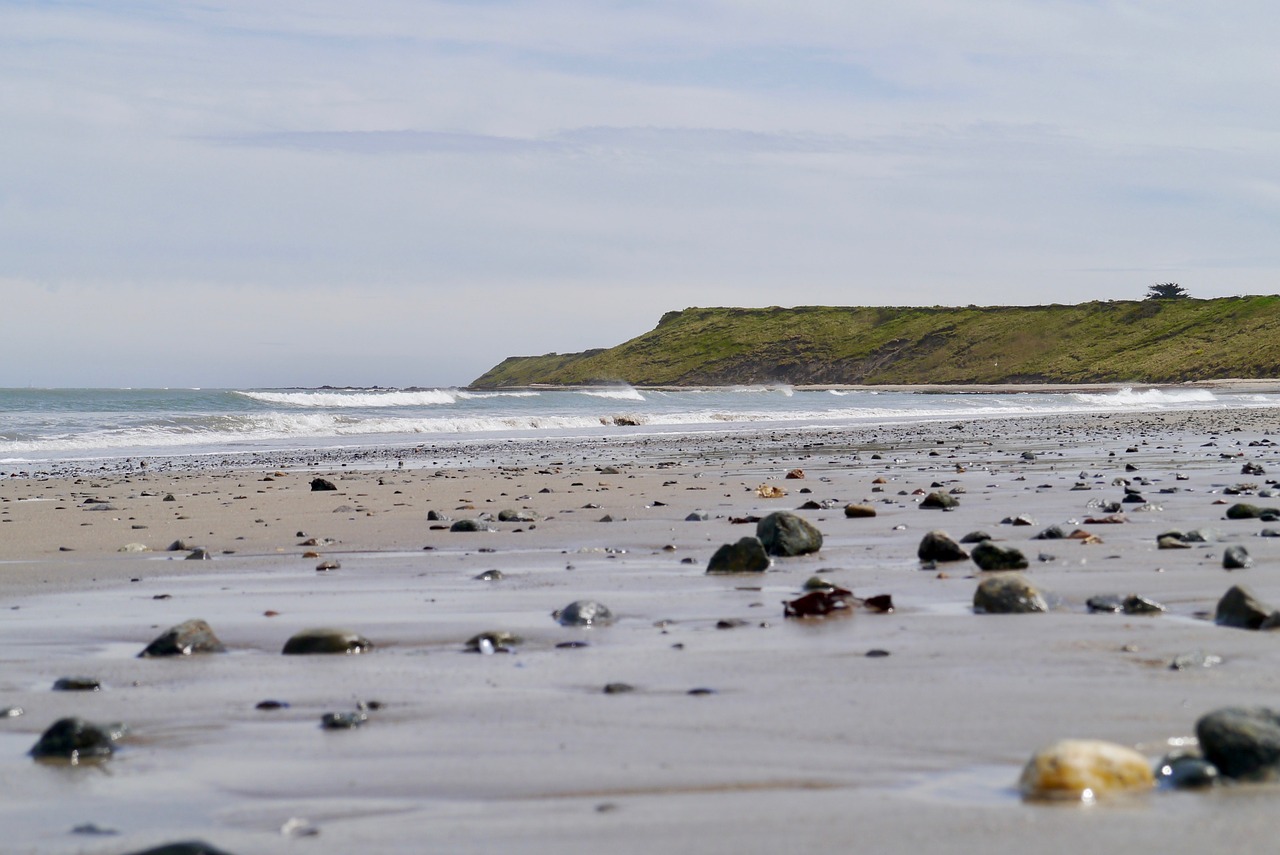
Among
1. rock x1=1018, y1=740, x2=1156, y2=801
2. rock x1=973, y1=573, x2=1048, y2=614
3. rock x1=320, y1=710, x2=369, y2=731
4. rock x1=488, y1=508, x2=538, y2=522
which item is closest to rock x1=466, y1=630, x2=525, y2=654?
rock x1=320, y1=710, x2=369, y2=731

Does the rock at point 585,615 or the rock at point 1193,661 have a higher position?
the rock at point 1193,661

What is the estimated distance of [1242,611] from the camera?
4301mm

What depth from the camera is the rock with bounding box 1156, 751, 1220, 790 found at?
2.54m

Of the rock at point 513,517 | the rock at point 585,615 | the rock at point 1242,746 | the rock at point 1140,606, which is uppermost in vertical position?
the rock at point 1242,746

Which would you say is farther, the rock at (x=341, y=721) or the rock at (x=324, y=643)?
the rock at (x=324, y=643)

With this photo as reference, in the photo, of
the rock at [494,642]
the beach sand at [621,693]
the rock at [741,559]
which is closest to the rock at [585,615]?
the beach sand at [621,693]

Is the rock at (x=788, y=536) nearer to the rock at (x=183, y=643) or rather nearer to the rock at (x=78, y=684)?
the rock at (x=183, y=643)

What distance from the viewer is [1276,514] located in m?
7.80

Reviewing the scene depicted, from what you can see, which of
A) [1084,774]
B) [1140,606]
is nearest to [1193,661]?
[1140,606]

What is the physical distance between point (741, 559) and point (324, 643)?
2.41 metres

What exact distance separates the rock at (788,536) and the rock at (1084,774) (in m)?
4.20

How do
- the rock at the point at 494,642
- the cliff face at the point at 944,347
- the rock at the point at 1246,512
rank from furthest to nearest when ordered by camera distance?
the cliff face at the point at 944,347 → the rock at the point at 1246,512 → the rock at the point at 494,642

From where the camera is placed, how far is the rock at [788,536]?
6.82m

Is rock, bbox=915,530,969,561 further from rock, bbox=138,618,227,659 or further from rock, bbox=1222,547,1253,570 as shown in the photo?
rock, bbox=138,618,227,659
